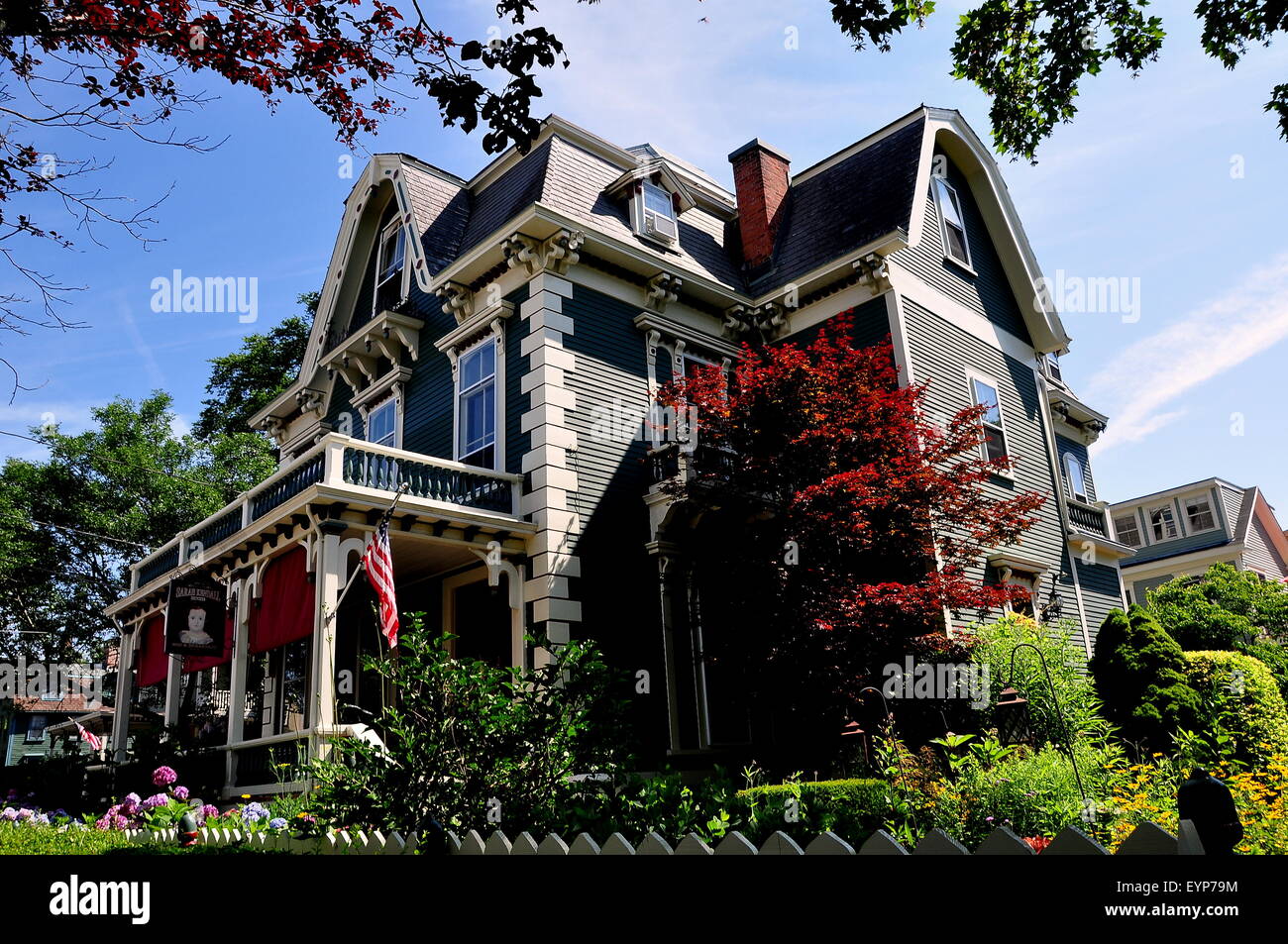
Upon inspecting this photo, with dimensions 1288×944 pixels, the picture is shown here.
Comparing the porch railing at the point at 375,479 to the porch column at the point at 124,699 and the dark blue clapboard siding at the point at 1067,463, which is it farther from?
the dark blue clapboard siding at the point at 1067,463

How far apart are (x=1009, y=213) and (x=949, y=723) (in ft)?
41.6

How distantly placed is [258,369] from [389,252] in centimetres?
1916

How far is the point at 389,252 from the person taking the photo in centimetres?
1920

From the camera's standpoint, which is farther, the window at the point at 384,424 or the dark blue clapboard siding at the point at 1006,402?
the window at the point at 384,424

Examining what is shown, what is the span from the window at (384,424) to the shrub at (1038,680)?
37.6 feet

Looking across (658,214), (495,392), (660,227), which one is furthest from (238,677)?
(658,214)

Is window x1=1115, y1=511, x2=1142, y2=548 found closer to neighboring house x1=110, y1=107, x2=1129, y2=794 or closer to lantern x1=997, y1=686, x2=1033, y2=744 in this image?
neighboring house x1=110, y1=107, x2=1129, y2=794

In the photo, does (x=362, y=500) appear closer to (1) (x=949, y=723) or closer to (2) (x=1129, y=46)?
(1) (x=949, y=723)

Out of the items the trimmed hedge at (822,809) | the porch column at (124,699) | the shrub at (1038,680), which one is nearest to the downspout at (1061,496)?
the shrub at (1038,680)

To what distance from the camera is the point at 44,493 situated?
31781 mm

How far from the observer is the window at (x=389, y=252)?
1877 centimetres

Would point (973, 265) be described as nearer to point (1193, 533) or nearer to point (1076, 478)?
point (1076, 478)

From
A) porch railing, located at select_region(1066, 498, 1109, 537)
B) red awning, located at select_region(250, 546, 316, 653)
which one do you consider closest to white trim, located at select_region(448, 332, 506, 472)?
red awning, located at select_region(250, 546, 316, 653)
